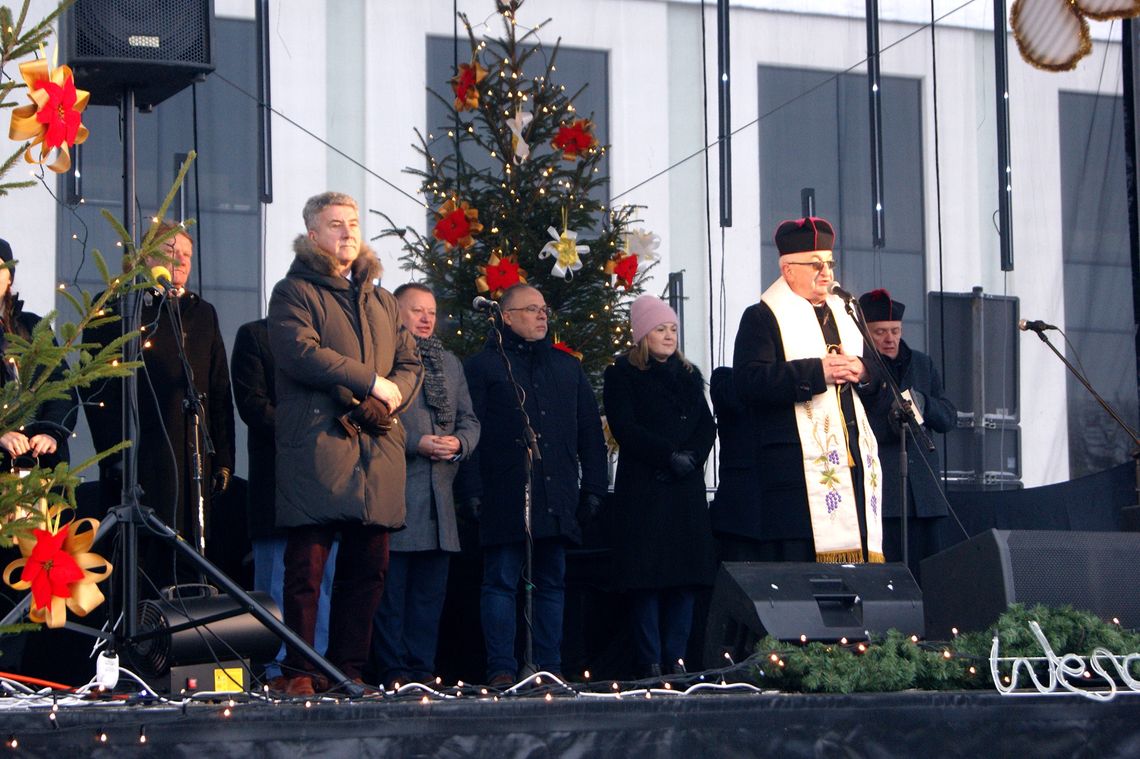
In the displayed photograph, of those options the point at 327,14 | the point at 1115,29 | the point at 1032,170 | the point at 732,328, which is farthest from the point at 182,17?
the point at 1115,29

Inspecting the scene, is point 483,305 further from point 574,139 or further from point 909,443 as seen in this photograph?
point 909,443

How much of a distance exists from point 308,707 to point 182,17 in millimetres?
2274

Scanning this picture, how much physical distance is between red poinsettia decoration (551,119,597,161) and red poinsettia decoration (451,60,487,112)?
0.39 meters

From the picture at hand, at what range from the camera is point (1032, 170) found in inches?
315

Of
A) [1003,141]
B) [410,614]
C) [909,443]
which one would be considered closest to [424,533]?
[410,614]

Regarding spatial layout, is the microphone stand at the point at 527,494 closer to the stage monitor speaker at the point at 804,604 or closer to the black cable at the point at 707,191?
the stage monitor speaker at the point at 804,604

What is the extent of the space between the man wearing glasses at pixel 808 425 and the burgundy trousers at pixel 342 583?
1401mm

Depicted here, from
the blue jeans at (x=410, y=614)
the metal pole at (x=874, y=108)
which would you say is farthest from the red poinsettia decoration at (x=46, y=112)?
the metal pole at (x=874, y=108)

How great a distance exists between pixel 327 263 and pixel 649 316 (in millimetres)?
1493

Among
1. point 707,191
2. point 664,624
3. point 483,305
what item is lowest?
point 664,624

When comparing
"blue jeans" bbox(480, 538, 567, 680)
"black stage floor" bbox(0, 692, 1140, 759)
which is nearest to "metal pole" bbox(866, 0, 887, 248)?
"blue jeans" bbox(480, 538, 567, 680)

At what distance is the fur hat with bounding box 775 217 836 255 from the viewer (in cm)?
552

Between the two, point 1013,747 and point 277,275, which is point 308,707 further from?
point 277,275

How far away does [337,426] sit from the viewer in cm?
465
